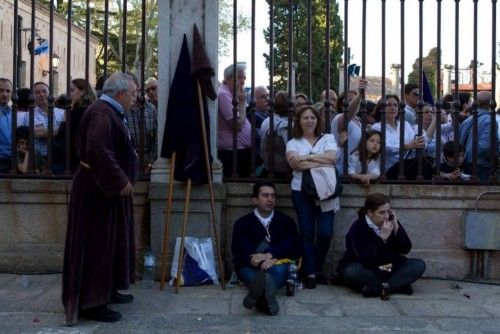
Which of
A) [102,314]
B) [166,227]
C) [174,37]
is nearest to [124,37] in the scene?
[174,37]

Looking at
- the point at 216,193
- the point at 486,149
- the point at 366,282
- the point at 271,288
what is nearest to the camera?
the point at 271,288

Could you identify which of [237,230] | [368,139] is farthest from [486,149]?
[237,230]

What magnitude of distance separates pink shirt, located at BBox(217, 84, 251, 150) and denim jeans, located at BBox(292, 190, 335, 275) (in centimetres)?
85

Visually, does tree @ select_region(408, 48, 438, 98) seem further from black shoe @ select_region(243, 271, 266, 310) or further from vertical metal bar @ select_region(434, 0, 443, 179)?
black shoe @ select_region(243, 271, 266, 310)

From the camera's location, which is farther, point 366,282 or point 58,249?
point 58,249

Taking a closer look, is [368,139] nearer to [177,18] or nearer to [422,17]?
[422,17]

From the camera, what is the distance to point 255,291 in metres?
6.29

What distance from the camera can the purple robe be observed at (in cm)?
597

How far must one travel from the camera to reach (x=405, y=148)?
312 inches

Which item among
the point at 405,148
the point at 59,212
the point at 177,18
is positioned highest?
the point at 177,18

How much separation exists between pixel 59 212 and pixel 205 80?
6.18 feet

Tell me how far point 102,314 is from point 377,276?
2416mm

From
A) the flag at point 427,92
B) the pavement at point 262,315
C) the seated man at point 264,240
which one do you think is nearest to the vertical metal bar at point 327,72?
the seated man at point 264,240

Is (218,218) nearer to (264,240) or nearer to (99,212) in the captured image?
(264,240)
